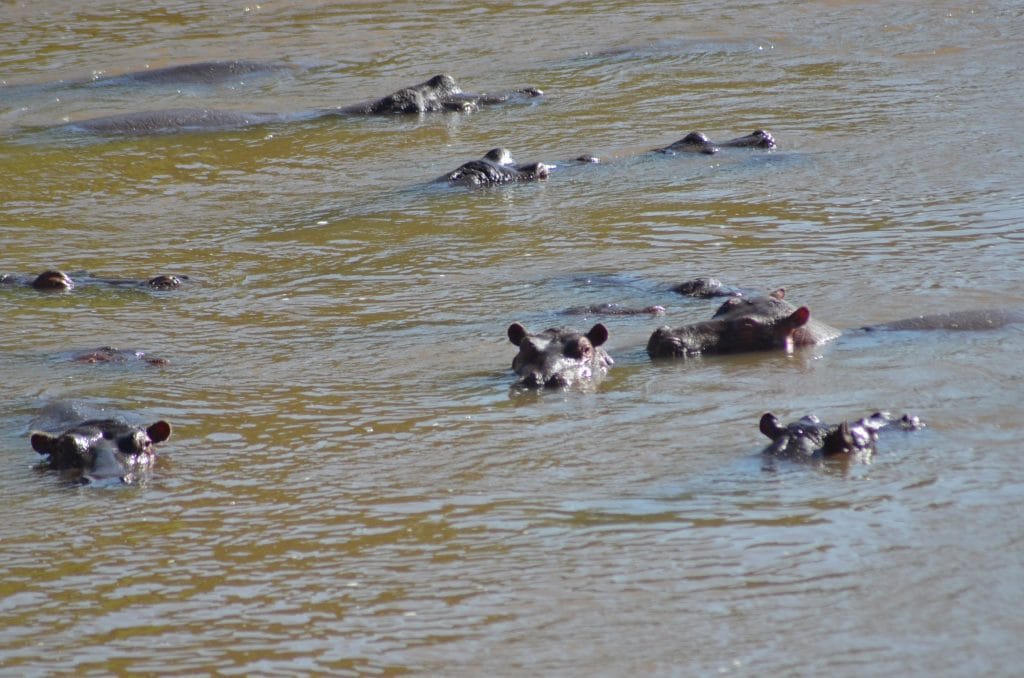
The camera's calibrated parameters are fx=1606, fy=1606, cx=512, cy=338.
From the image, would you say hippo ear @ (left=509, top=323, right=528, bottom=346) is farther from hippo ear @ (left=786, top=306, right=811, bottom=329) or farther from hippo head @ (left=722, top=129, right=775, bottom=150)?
hippo head @ (left=722, top=129, right=775, bottom=150)

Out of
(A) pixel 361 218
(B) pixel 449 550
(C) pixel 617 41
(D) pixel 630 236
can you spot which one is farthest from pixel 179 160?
(B) pixel 449 550

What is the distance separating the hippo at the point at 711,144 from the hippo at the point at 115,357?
5092mm

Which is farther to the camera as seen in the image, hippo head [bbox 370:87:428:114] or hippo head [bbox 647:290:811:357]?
hippo head [bbox 370:87:428:114]

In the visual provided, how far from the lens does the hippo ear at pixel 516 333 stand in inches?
268

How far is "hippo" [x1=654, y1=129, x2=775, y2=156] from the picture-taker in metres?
11.3

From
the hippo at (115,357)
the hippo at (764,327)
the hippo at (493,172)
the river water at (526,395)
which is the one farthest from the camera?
the hippo at (493,172)

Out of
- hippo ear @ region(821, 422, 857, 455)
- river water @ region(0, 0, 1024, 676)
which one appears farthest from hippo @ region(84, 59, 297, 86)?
hippo ear @ region(821, 422, 857, 455)

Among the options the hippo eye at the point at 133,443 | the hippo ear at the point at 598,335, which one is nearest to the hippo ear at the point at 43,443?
the hippo eye at the point at 133,443

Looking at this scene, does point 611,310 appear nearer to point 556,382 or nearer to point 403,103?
point 556,382

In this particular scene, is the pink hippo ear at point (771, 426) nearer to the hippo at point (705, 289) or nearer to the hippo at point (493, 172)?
the hippo at point (705, 289)

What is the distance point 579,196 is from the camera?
10.5 meters

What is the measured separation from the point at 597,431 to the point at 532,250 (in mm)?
3438

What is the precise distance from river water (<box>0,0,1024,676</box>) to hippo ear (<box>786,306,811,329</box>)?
14 cm

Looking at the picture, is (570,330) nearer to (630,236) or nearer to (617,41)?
(630,236)
